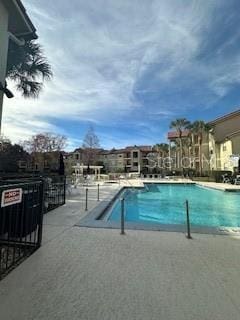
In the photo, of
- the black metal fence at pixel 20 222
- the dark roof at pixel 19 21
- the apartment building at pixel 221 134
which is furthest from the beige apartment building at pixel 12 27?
the apartment building at pixel 221 134

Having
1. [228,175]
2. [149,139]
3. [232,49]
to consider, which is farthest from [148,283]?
[149,139]

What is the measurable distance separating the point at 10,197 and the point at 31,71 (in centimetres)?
968

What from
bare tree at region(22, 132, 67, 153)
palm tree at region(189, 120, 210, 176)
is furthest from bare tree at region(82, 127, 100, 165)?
palm tree at region(189, 120, 210, 176)

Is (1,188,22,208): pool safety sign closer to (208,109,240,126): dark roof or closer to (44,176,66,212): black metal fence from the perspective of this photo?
(44,176,66,212): black metal fence

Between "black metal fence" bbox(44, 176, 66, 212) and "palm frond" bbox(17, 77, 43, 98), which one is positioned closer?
"black metal fence" bbox(44, 176, 66, 212)

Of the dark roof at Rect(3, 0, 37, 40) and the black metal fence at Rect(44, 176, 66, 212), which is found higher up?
the dark roof at Rect(3, 0, 37, 40)

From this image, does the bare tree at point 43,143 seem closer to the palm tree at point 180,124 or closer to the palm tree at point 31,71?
the palm tree at point 180,124

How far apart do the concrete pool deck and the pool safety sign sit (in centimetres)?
101

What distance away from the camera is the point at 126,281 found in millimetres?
3332

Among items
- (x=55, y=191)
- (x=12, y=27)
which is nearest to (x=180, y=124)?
(x=55, y=191)

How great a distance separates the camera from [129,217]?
1075 centimetres

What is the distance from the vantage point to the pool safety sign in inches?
136

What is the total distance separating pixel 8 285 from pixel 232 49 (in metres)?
14.4

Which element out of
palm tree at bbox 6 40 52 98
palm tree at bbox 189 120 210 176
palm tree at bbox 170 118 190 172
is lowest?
palm tree at bbox 6 40 52 98
